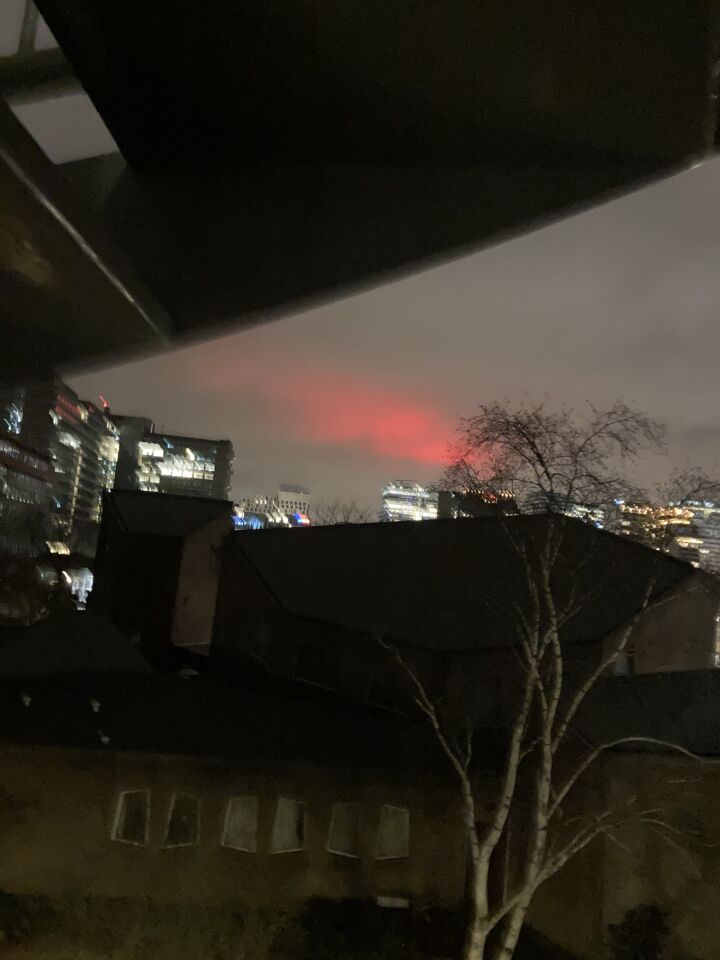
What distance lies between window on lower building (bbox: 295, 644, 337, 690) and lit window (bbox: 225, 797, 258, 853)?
6.95 metres

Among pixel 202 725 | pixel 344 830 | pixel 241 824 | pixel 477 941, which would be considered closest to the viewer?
pixel 477 941

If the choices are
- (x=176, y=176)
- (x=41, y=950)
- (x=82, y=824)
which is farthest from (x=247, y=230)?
(x=41, y=950)

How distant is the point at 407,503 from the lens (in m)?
22.7

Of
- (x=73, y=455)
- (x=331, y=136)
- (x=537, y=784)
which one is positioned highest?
(x=73, y=455)

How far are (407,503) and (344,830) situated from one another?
13485 mm

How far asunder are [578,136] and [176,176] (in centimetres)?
500

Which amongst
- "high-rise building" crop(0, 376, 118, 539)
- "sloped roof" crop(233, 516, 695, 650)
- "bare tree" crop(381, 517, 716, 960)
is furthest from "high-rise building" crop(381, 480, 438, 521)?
"high-rise building" crop(0, 376, 118, 539)

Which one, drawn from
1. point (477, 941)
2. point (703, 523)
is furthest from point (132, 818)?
point (703, 523)

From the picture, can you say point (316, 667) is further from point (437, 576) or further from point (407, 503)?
point (407, 503)

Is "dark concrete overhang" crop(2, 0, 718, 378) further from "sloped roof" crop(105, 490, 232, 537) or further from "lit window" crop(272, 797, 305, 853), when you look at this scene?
"sloped roof" crop(105, 490, 232, 537)

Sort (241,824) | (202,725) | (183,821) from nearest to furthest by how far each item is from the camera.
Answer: (183,821)
(241,824)
(202,725)

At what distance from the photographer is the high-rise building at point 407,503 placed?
65.2 feet

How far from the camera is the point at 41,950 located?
8219mm

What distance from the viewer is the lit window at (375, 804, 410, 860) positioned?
394 inches
